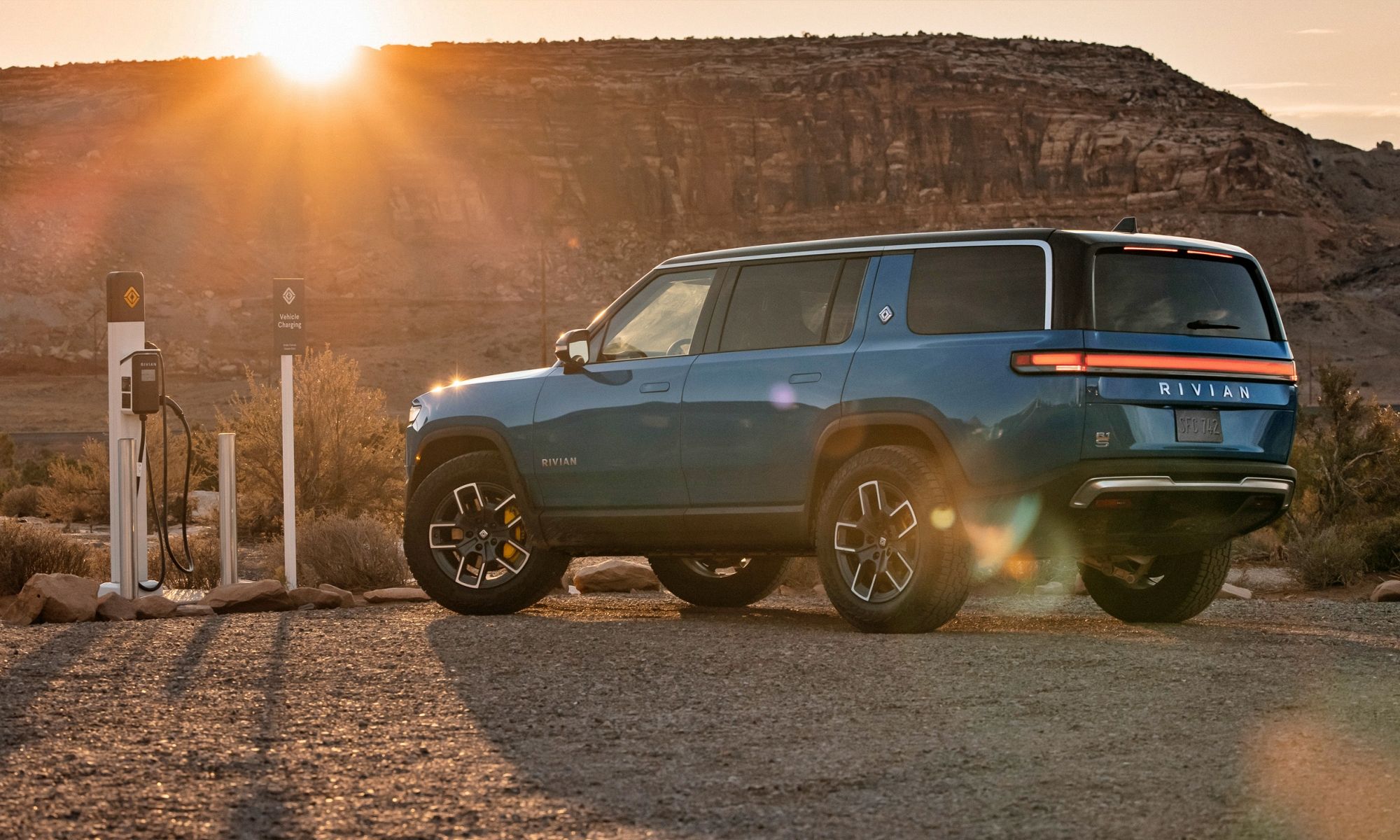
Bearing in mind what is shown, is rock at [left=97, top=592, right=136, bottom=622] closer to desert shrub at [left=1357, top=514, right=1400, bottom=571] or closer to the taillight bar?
the taillight bar

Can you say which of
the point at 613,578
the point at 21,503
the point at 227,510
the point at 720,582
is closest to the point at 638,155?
the point at 21,503

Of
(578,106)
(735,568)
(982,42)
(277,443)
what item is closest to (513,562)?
(735,568)

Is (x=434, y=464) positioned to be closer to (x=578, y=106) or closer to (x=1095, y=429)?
(x=1095, y=429)

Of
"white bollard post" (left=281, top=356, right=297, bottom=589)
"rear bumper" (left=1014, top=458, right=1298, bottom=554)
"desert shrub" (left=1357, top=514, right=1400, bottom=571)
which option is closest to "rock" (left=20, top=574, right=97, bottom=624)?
"white bollard post" (left=281, top=356, right=297, bottom=589)

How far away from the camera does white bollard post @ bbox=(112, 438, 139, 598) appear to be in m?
12.0

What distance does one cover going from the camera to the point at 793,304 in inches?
379

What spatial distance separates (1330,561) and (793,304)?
9.30 metres

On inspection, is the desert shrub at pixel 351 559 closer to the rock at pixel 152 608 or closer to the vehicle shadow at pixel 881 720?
the rock at pixel 152 608

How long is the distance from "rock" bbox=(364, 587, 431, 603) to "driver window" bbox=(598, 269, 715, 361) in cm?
342

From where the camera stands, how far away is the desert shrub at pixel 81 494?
26.5 meters

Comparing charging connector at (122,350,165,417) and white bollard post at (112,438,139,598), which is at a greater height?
charging connector at (122,350,165,417)

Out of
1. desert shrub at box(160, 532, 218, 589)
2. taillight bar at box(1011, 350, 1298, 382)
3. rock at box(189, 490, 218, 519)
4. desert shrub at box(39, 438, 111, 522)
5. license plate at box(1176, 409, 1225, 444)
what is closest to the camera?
taillight bar at box(1011, 350, 1298, 382)

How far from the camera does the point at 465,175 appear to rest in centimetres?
10600

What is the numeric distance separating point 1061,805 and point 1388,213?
13461 centimetres
